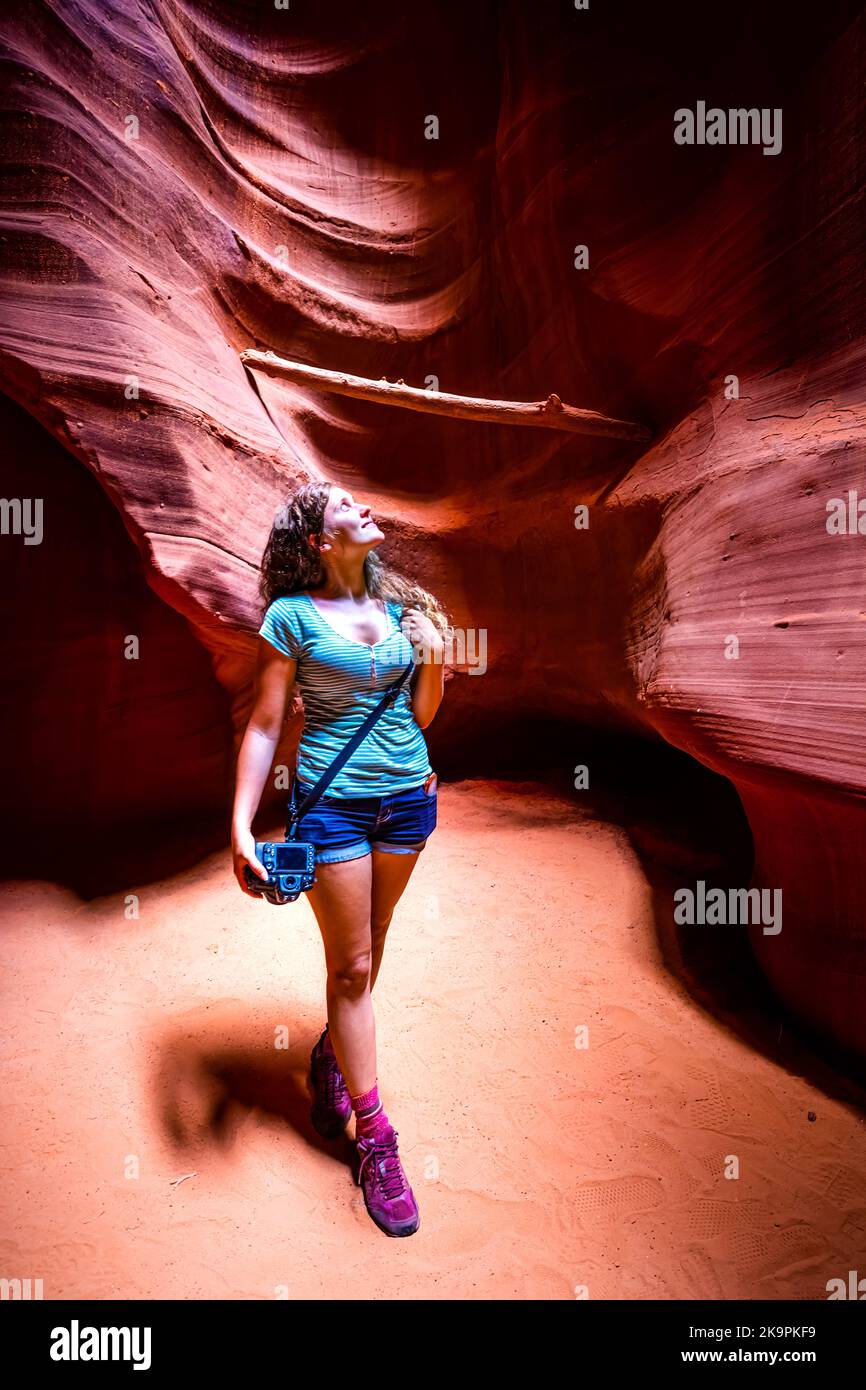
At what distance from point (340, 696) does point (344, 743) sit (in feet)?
0.45

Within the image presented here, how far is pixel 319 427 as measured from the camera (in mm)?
4395

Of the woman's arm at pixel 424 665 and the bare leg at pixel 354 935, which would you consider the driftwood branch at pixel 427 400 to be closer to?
the woman's arm at pixel 424 665

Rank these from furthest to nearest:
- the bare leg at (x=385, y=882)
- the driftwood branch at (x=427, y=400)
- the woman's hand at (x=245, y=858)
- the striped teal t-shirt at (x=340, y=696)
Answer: the driftwood branch at (x=427, y=400) → the bare leg at (x=385, y=882) → the striped teal t-shirt at (x=340, y=696) → the woman's hand at (x=245, y=858)

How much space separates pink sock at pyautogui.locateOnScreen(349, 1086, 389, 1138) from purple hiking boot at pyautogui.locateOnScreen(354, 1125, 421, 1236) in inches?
0.7

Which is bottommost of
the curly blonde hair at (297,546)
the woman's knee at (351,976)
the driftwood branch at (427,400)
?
the woman's knee at (351,976)

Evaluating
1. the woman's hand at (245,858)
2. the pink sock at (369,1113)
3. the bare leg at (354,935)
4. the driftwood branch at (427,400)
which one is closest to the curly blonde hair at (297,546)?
the woman's hand at (245,858)

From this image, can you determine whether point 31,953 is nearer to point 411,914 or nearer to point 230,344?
point 411,914

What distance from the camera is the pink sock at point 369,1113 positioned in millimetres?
2270

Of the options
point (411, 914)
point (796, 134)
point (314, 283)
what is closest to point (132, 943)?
point (411, 914)

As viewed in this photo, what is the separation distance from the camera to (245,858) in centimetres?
196

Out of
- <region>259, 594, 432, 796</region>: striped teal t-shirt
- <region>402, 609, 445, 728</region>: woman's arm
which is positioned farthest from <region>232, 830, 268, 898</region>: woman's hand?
<region>402, 609, 445, 728</region>: woman's arm

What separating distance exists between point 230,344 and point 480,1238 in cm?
433

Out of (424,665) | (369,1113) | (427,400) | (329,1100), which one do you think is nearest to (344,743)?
(424,665)

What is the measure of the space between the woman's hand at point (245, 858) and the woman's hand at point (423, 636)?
0.74m
